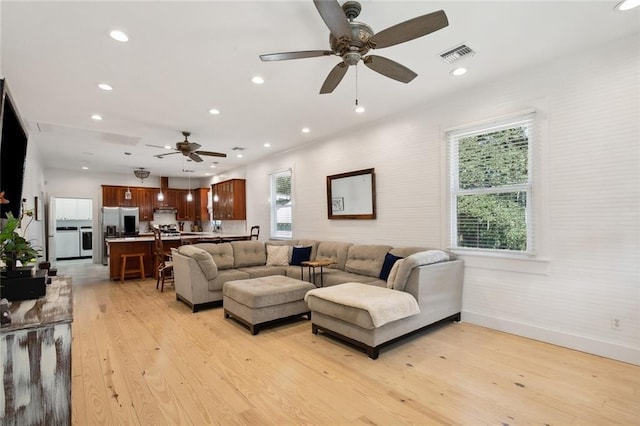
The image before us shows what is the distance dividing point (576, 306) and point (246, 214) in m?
7.41

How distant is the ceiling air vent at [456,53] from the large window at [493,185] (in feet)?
3.29

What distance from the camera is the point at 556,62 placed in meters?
3.22

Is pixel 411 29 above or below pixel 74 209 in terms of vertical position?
above

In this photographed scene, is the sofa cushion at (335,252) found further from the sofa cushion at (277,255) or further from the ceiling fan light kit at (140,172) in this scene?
the ceiling fan light kit at (140,172)

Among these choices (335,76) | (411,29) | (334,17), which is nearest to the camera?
(334,17)

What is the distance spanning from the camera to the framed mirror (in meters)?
5.12

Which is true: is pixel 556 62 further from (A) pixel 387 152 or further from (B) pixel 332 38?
(B) pixel 332 38

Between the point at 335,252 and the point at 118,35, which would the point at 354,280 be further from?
the point at 118,35

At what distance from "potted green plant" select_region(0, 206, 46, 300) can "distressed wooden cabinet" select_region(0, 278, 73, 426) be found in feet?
0.95

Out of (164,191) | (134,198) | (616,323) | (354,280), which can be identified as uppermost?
(164,191)

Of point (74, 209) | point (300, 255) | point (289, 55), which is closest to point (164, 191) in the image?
point (74, 209)

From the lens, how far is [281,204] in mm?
7422

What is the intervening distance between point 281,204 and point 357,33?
5461mm

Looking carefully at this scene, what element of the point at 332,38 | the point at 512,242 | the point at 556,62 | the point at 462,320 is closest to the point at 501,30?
the point at 556,62
